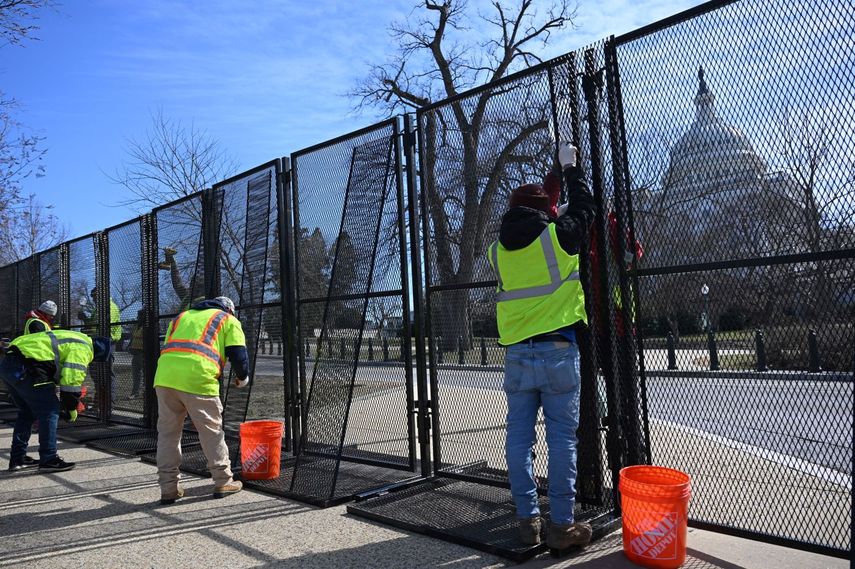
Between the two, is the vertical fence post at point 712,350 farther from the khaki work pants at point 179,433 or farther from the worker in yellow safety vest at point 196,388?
the khaki work pants at point 179,433

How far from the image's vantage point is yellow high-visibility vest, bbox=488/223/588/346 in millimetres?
3760

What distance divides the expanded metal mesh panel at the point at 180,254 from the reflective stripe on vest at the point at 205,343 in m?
2.74

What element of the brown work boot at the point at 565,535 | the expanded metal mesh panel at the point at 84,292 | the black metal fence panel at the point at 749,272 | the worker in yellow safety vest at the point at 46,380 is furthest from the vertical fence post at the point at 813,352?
the expanded metal mesh panel at the point at 84,292

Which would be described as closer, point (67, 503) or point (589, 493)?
point (589, 493)

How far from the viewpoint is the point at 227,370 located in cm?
783

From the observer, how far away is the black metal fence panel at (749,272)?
10.8ft

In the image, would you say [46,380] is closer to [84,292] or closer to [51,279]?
[84,292]

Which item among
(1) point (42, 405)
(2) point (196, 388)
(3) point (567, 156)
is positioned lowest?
(1) point (42, 405)

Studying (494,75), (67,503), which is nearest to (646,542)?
(67,503)

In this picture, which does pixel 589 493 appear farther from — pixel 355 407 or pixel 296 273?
pixel 296 273

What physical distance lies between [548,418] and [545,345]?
16.5 inches

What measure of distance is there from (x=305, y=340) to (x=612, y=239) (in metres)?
3.58

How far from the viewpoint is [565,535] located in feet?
11.8

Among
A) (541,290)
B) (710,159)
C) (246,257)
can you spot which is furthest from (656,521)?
(246,257)
